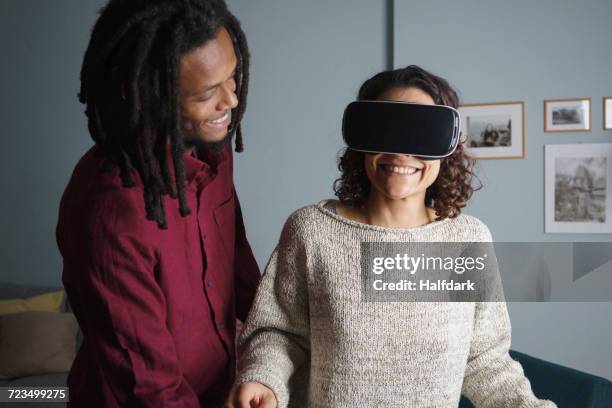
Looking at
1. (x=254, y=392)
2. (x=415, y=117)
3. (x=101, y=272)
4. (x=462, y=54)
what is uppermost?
(x=462, y=54)

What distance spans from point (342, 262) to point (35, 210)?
333 cm

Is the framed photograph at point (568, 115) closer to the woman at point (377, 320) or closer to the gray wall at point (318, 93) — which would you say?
the gray wall at point (318, 93)

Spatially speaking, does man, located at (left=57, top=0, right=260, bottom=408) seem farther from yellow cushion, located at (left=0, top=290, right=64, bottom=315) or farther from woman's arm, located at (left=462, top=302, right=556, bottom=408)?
yellow cushion, located at (left=0, top=290, right=64, bottom=315)

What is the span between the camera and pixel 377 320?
3.92ft

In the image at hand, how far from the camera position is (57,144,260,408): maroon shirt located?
3.63ft

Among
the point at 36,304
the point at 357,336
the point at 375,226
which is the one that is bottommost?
the point at 36,304

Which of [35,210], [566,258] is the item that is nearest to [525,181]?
[566,258]

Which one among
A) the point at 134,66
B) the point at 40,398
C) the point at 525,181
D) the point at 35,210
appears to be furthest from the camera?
the point at 35,210

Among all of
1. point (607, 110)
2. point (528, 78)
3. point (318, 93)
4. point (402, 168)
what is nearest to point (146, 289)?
point (402, 168)

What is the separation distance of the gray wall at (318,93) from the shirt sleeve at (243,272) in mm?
2020

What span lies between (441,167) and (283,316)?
456 mm

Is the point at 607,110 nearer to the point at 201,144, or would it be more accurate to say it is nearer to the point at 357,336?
the point at 357,336

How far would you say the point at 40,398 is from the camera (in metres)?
3.12

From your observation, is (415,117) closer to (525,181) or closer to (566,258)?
(525,181)
